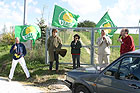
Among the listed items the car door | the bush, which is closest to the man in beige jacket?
the car door

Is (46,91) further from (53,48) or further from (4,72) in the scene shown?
(4,72)

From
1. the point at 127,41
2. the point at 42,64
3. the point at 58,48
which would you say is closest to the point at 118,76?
the point at 127,41

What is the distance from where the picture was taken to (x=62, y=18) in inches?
349

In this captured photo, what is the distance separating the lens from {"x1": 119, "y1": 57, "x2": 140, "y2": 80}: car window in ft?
11.3

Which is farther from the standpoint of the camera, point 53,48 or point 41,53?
point 41,53

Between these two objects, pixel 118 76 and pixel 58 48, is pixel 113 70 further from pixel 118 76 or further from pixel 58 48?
pixel 58 48

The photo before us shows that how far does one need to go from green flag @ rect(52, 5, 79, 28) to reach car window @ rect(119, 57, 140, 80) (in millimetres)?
5380

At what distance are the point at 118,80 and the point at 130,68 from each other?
0.35 m

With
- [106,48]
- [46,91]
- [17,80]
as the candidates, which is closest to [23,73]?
[17,80]

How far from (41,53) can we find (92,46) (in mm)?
3053

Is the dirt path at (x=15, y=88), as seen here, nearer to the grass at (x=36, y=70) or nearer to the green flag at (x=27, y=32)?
the grass at (x=36, y=70)

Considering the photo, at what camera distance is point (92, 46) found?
26.9 feet

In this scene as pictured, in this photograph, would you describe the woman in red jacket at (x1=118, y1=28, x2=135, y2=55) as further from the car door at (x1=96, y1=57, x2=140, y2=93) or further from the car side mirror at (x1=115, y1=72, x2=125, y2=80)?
the car side mirror at (x1=115, y1=72, x2=125, y2=80)

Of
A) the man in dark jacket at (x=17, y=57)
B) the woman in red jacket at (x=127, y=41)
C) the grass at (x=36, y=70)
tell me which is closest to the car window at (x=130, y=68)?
the woman in red jacket at (x=127, y=41)
